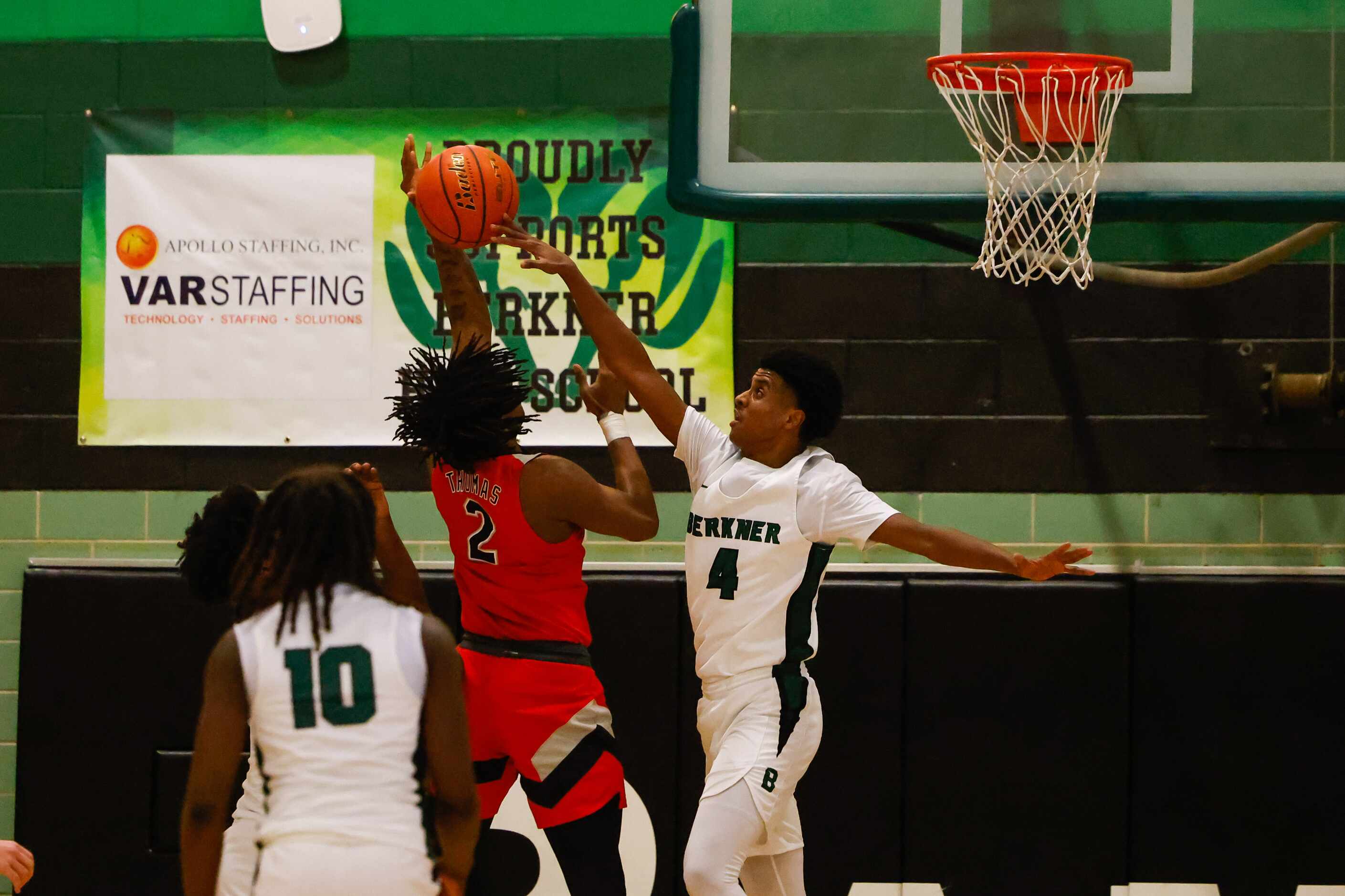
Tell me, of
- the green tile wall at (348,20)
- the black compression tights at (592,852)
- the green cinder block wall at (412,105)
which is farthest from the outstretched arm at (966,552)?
the green tile wall at (348,20)

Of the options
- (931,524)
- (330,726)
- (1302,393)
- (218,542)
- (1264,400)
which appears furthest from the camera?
(931,524)

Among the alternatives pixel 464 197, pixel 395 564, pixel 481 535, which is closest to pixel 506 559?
pixel 481 535

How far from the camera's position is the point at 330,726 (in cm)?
257

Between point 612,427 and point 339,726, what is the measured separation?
1.78 metres

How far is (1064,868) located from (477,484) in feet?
9.79

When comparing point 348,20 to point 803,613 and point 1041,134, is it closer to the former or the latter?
point 1041,134

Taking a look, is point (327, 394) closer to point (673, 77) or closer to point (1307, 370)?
point (673, 77)

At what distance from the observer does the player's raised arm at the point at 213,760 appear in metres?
2.60

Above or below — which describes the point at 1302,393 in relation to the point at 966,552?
above

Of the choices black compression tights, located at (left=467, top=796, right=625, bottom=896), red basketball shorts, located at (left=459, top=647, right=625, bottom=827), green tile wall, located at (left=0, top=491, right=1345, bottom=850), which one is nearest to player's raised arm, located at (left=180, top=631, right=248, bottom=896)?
red basketball shorts, located at (left=459, top=647, right=625, bottom=827)

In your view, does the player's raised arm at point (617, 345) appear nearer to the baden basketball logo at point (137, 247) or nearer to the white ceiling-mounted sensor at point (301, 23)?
the white ceiling-mounted sensor at point (301, 23)

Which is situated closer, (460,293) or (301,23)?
(460,293)

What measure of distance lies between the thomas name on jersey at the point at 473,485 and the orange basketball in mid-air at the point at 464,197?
790mm

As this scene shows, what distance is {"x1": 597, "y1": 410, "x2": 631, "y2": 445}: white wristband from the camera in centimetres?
417
